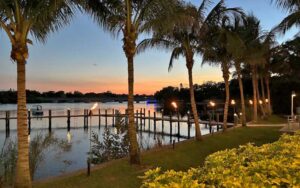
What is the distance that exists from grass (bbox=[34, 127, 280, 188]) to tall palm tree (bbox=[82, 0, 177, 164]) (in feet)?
2.76

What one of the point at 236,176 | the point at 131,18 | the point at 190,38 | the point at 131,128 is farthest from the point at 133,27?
the point at 236,176

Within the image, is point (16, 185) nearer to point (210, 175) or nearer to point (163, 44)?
point (210, 175)

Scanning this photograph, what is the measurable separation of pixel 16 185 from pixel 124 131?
10.0 metres

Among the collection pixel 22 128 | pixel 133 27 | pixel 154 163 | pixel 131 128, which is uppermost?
pixel 133 27

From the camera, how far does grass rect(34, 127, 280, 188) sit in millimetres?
9945

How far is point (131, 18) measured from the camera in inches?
474

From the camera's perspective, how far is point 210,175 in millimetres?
3689

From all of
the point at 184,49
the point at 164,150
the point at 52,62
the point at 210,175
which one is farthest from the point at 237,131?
the point at 52,62

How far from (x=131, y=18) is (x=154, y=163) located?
5036 mm

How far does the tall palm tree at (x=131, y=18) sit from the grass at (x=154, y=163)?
84 centimetres

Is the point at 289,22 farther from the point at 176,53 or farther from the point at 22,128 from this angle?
the point at 22,128

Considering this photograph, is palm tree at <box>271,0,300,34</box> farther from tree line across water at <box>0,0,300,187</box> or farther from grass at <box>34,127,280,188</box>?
grass at <box>34,127,280,188</box>

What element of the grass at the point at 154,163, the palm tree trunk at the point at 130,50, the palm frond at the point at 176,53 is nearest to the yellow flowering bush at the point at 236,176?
the grass at the point at 154,163

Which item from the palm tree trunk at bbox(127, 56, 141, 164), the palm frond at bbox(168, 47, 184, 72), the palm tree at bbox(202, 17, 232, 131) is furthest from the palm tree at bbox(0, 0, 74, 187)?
the palm tree at bbox(202, 17, 232, 131)
